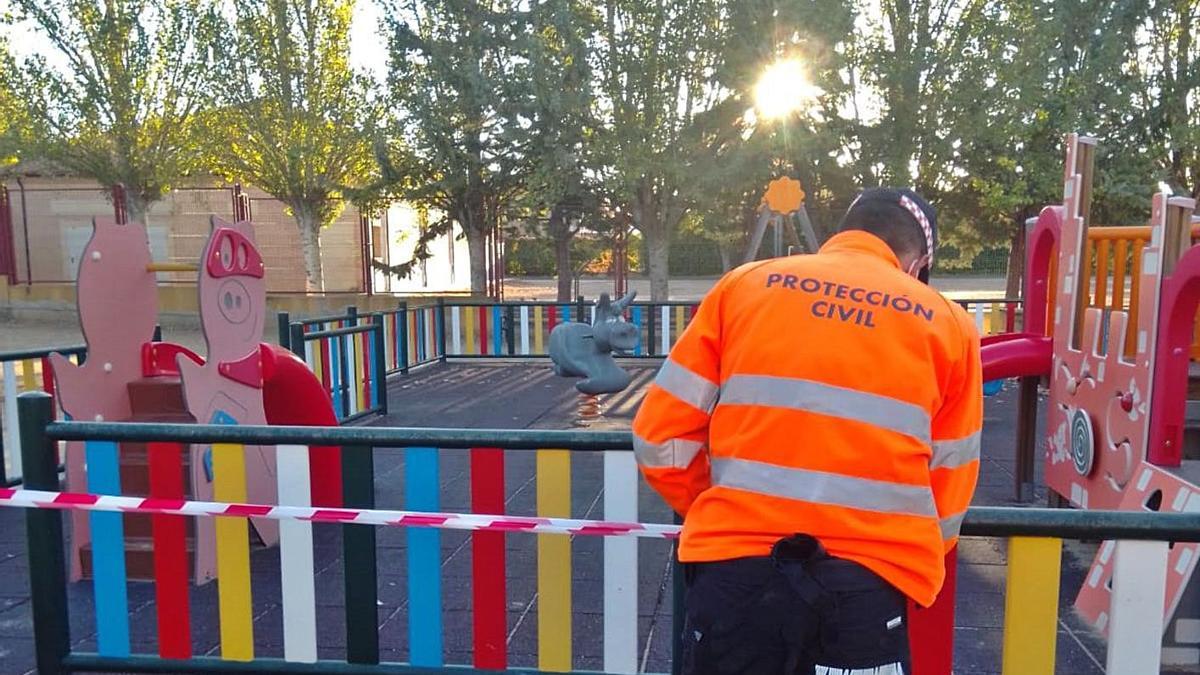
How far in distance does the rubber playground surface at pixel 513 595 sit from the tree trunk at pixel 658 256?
13403 mm

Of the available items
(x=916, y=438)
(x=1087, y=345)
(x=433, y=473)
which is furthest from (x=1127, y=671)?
(x=1087, y=345)

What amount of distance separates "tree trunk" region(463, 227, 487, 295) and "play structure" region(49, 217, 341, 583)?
1622 centimetres

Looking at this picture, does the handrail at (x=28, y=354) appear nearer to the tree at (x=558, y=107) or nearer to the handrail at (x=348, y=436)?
the handrail at (x=348, y=436)

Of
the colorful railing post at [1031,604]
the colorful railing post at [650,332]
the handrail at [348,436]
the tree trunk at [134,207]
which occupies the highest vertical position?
the tree trunk at [134,207]

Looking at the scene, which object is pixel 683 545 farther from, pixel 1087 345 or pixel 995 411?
pixel 995 411

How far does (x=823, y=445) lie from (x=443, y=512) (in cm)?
230

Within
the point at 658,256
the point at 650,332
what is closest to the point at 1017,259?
the point at 658,256

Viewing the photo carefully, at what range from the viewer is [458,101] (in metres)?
20.3

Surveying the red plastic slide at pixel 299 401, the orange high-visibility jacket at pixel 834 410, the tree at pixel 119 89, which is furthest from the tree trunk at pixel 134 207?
the orange high-visibility jacket at pixel 834 410

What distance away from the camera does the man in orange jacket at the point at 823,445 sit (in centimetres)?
187

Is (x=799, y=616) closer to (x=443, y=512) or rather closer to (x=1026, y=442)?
(x=443, y=512)

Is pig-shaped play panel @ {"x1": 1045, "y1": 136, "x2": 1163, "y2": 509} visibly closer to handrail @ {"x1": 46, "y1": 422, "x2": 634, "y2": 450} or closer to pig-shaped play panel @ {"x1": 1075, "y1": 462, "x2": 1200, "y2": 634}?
pig-shaped play panel @ {"x1": 1075, "y1": 462, "x2": 1200, "y2": 634}

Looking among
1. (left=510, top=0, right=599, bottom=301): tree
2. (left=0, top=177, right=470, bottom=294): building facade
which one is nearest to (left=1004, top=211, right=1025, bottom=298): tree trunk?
(left=510, top=0, right=599, bottom=301): tree

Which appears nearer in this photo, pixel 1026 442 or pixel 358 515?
pixel 358 515
